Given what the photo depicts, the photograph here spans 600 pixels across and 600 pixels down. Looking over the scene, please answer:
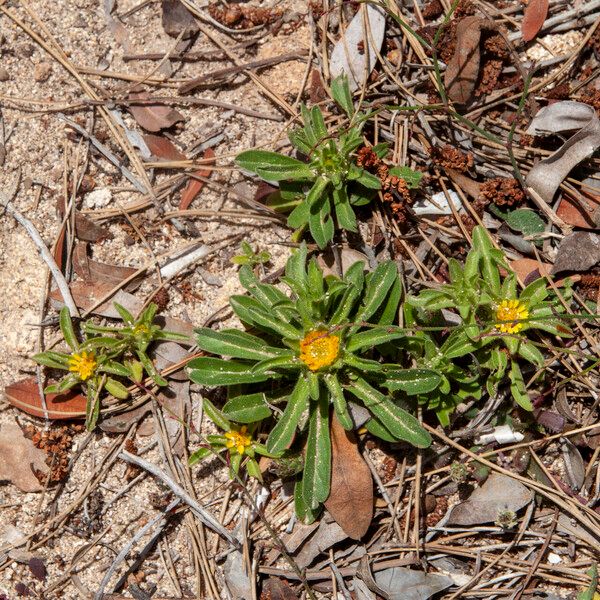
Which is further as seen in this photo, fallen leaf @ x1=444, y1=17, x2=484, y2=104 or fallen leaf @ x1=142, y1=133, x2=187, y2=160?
fallen leaf @ x1=142, y1=133, x2=187, y2=160

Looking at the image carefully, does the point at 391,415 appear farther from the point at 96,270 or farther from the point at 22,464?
the point at 22,464

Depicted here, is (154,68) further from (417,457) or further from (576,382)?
(576,382)

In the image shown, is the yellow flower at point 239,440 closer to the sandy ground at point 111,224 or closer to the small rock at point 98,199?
the sandy ground at point 111,224

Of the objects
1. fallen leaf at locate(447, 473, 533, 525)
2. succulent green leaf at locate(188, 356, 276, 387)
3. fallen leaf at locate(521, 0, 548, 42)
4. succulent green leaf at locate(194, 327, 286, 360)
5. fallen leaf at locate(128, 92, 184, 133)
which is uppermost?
fallen leaf at locate(521, 0, 548, 42)

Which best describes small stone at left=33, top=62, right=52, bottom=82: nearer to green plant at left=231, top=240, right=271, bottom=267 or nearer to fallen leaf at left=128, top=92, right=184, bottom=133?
fallen leaf at left=128, top=92, right=184, bottom=133

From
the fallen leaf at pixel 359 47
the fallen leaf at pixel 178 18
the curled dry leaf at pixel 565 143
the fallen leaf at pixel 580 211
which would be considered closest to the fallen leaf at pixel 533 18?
the curled dry leaf at pixel 565 143

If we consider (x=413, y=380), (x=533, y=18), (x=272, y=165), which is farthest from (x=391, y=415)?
(x=533, y=18)

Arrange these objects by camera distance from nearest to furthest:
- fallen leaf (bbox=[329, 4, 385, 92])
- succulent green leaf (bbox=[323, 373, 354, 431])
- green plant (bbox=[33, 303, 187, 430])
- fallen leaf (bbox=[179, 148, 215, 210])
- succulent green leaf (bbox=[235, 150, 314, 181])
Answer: succulent green leaf (bbox=[323, 373, 354, 431])
succulent green leaf (bbox=[235, 150, 314, 181])
green plant (bbox=[33, 303, 187, 430])
fallen leaf (bbox=[329, 4, 385, 92])
fallen leaf (bbox=[179, 148, 215, 210])

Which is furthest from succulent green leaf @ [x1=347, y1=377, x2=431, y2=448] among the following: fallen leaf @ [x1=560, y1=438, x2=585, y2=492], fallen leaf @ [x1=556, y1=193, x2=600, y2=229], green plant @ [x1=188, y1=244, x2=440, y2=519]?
fallen leaf @ [x1=556, y1=193, x2=600, y2=229]
